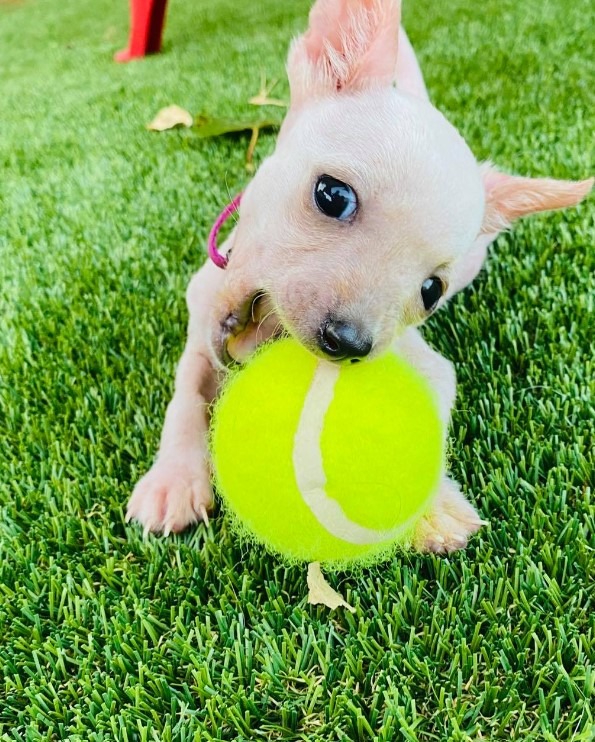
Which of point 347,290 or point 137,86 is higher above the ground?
point 347,290

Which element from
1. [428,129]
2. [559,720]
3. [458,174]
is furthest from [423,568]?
[428,129]

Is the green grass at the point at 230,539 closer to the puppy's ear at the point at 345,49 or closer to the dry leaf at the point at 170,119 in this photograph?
the dry leaf at the point at 170,119

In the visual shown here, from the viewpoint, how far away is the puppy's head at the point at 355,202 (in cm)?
142

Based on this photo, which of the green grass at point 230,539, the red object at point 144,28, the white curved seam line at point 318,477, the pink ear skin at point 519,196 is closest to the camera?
the green grass at point 230,539

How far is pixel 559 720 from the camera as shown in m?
1.16

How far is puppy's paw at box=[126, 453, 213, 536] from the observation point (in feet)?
5.20

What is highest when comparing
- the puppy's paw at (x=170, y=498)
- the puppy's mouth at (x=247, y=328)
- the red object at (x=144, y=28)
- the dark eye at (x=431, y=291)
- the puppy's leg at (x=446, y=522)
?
the dark eye at (x=431, y=291)

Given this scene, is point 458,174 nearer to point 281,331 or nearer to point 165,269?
point 281,331

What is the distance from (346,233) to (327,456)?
499 mm

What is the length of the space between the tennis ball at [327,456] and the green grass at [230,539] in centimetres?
13

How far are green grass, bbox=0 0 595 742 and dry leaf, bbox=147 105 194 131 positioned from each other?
71 cm

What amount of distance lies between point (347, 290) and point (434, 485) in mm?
453

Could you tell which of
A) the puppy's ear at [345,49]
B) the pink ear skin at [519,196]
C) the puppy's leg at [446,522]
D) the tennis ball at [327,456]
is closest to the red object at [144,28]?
the puppy's ear at [345,49]

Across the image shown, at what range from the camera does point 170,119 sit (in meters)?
4.11
